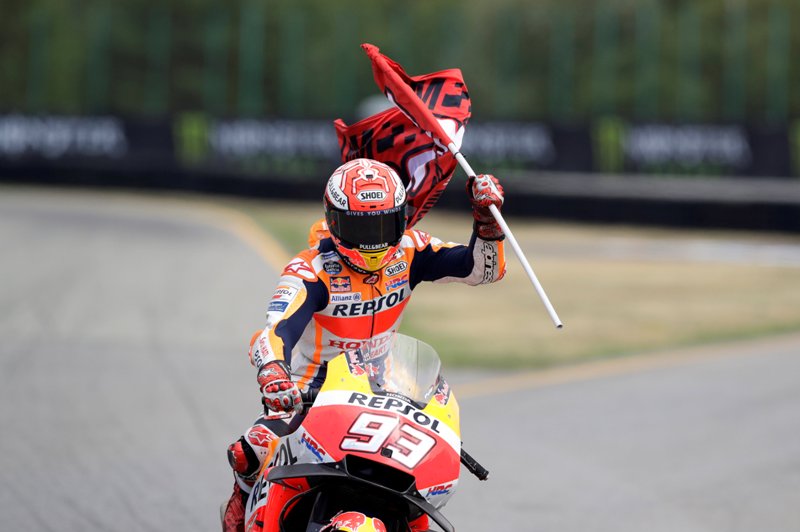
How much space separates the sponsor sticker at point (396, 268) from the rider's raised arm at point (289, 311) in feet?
1.00

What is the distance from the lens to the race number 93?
462 centimetres

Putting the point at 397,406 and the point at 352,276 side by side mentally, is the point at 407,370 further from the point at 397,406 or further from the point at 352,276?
the point at 352,276

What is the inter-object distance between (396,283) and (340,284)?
279mm

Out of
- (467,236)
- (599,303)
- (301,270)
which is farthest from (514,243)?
(467,236)

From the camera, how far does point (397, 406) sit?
480 cm

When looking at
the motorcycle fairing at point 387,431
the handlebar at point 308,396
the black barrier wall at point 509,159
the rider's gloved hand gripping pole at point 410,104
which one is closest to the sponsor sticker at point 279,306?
the handlebar at point 308,396

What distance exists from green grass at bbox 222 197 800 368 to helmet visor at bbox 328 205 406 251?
24.8 feet

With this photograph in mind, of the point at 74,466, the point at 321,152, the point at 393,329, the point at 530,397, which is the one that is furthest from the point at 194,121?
the point at 393,329

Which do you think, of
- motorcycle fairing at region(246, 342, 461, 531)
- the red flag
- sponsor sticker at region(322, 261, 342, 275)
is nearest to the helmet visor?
sponsor sticker at region(322, 261, 342, 275)

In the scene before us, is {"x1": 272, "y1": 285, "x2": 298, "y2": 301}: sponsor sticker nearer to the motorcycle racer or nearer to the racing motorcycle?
the motorcycle racer

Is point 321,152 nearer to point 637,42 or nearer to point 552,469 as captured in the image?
point 637,42

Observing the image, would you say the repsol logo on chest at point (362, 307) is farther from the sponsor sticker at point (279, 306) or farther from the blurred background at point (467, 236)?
the blurred background at point (467, 236)

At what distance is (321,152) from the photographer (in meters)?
31.5

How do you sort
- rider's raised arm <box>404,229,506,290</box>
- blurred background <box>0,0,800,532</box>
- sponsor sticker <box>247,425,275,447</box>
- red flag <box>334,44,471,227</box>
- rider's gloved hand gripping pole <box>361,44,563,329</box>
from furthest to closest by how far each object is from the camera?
blurred background <box>0,0,800,532</box>
red flag <box>334,44,471,227</box>
rider's gloved hand gripping pole <box>361,44,563,329</box>
rider's raised arm <box>404,229,506,290</box>
sponsor sticker <box>247,425,275,447</box>
